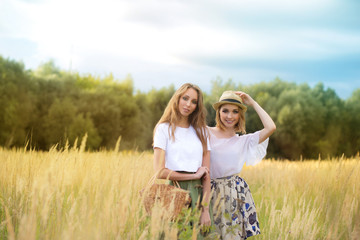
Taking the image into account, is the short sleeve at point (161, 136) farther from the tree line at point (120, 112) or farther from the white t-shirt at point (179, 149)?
the tree line at point (120, 112)

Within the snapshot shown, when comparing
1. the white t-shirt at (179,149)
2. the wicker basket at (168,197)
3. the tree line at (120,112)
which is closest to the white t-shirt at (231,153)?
the white t-shirt at (179,149)

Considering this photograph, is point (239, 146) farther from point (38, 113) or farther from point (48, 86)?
point (48, 86)

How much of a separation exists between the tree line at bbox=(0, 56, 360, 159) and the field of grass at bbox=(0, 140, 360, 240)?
30.2ft

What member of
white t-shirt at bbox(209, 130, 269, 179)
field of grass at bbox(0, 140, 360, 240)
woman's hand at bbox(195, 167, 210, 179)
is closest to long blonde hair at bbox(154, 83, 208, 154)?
woman's hand at bbox(195, 167, 210, 179)

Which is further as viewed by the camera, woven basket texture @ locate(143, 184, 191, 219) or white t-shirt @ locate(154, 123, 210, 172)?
white t-shirt @ locate(154, 123, 210, 172)

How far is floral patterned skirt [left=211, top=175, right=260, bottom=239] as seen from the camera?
11.0 feet

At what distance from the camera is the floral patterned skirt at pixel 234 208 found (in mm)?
3346

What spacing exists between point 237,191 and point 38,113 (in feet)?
58.5

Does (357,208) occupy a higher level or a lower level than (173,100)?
lower

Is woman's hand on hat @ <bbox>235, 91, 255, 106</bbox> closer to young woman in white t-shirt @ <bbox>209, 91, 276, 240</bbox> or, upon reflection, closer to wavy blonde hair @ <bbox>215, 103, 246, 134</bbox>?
young woman in white t-shirt @ <bbox>209, 91, 276, 240</bbox>

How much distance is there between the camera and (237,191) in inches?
137

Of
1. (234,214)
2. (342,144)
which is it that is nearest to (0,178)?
(234,214)

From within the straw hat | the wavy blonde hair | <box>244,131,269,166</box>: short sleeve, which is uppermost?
the straw hat

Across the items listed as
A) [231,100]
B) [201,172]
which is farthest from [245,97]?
[201,172]
